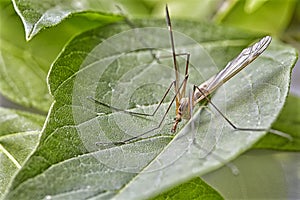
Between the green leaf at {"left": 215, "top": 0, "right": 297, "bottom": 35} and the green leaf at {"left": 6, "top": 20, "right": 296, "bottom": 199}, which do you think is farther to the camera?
the green leaf at {"left": 215, "top": 0, "right": 297, "bottom": 35}

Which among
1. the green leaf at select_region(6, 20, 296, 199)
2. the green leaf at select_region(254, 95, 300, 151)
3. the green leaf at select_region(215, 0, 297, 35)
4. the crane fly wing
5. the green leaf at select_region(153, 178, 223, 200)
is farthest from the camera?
the green leaf at select_region(215, 0, 297, 35)

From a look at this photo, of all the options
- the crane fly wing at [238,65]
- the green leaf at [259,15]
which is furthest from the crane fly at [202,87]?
the green leaf at [259,15]

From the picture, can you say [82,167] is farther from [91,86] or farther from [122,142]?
[91,86]

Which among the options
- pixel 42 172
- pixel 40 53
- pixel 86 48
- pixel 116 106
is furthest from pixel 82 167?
pixel 40 53

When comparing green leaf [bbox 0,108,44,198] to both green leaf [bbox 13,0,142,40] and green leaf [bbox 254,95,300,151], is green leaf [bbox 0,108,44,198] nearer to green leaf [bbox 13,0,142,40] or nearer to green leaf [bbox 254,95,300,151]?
green leaf [bbox 13,0,142,40]

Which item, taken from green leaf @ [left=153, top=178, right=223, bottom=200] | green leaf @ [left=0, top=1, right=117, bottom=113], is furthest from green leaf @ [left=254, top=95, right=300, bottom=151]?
green leaf @ [left=0, top=1, right=117, bottom=113]

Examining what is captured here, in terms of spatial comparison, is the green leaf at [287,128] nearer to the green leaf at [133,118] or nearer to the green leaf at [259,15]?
the green leaf at [133,118]
